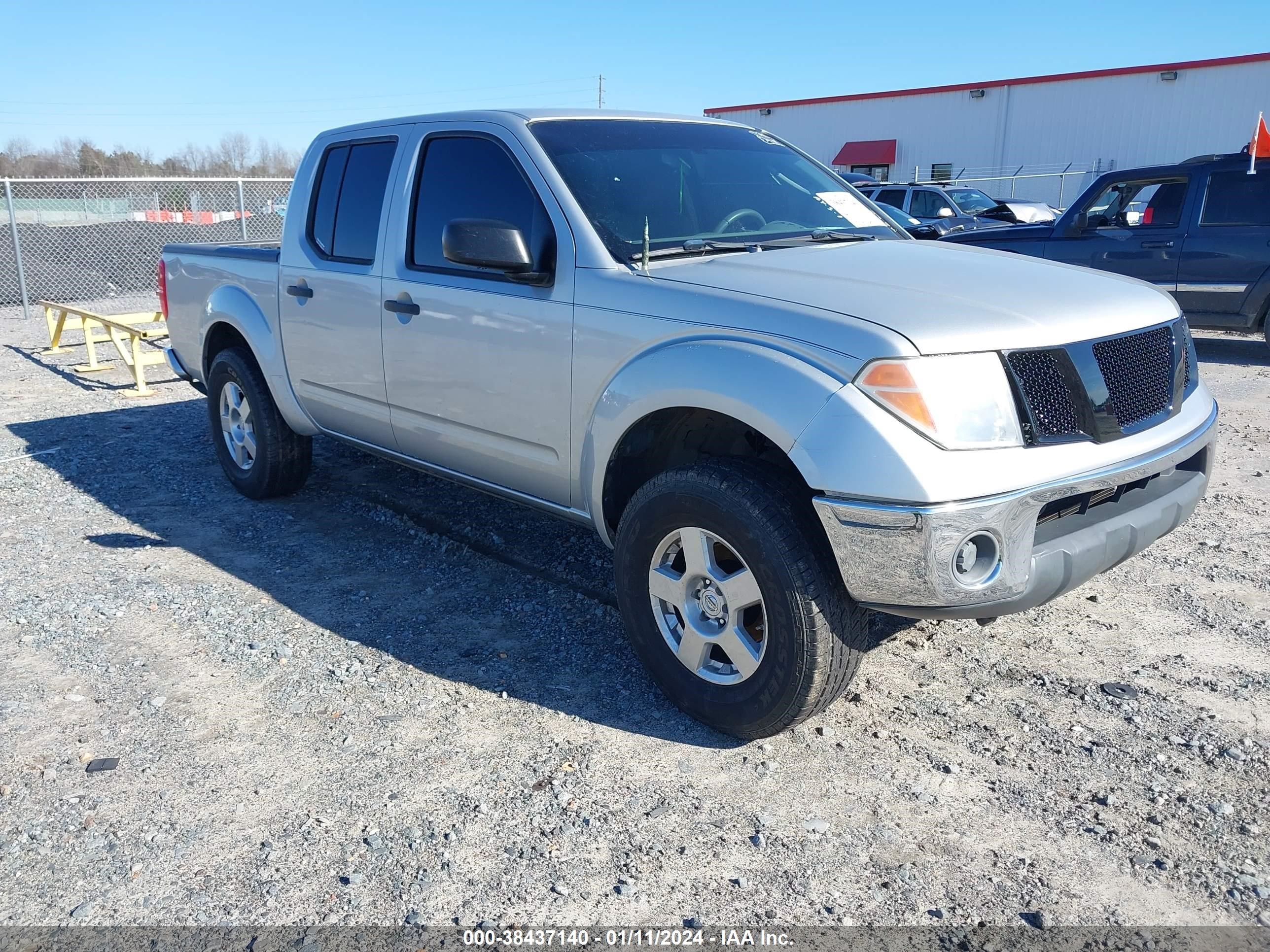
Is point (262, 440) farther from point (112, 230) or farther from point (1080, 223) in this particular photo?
point (112, 230)

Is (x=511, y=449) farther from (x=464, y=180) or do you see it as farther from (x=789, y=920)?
(x=789, y=920)

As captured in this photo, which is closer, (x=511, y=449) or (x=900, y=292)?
(x=900, y=292)

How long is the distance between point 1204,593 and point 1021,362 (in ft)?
7.12

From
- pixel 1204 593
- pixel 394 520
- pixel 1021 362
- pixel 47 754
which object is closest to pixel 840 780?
pixel 1021 362

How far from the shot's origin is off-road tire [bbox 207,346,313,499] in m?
5.62

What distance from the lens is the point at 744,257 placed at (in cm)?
365

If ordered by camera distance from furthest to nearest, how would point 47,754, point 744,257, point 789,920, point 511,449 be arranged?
point 511,449
point 744,257
point 47,754
point 789,920

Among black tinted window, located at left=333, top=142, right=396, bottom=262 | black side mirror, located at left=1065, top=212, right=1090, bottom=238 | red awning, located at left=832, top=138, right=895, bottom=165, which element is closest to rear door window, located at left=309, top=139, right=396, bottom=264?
black tinted window, located at left=333, top=142, right=396, bottom=262

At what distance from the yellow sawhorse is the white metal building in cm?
2520

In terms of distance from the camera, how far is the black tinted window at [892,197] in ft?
58.7

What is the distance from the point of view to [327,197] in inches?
199

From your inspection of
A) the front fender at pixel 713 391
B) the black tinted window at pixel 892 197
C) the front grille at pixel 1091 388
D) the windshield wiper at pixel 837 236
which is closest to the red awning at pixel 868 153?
the black tinted window at pixel 892 197

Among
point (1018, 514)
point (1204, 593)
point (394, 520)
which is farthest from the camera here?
point (394, 520)

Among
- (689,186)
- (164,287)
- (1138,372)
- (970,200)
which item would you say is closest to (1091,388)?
(1138,372)
